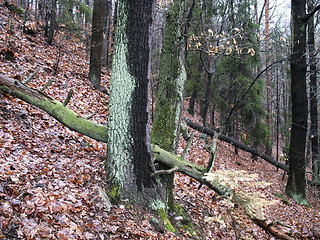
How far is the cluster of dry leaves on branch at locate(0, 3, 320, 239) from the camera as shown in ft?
9.39

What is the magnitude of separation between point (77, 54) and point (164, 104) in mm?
9266

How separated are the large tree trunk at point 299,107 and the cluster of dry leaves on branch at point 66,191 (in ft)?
2.51

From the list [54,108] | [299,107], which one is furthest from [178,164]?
[299,107]

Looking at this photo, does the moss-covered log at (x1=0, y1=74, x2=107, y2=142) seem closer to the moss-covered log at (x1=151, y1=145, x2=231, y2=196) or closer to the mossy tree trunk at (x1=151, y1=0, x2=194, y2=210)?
the moss-covered log at (x1=151, y1=145, x2=231, y2=196)

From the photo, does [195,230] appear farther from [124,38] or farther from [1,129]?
[1,129]

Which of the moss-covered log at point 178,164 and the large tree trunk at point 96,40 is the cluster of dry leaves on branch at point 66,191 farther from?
the large tree trunk at point 96,40

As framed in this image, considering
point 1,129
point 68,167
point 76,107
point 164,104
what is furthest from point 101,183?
point 76,107

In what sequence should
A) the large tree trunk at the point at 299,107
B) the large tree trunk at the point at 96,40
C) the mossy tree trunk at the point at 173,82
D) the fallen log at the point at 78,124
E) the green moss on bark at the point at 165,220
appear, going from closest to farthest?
the green moss on bark at the point at 165,220, the fallen log at the point at 78,124, the mossy tree trunk at the point at 173,82, the large tree trunk at the point at 299,107, the large tree trunk at the point at 96,40

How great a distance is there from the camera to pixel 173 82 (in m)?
4.61

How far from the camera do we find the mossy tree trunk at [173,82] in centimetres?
459

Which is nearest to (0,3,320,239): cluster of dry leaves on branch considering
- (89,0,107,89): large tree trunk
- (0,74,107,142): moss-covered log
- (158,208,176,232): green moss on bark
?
(158,208,176,232): green moss on bark

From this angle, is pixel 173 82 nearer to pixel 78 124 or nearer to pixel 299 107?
pixel 78 124

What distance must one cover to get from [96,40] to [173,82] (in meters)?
5.60

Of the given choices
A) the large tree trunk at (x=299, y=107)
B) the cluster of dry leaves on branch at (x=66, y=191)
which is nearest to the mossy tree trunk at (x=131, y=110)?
the cluster of dry leaves on branch at (x=66, y=191)
